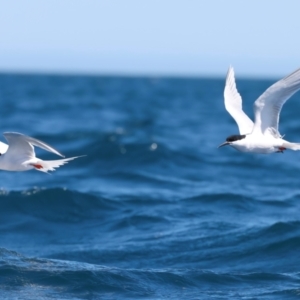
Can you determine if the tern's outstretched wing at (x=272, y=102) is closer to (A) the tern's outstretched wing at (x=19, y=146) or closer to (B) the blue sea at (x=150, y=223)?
(B) the blue sea at (x=150, y=223)

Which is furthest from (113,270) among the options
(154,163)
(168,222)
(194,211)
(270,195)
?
(154,163)

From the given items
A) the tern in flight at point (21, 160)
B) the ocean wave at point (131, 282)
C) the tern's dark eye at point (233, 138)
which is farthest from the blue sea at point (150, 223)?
the tern's dark eye at point (233, 138)

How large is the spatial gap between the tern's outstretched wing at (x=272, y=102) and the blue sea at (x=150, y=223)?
2336 mm

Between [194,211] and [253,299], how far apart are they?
679 cm

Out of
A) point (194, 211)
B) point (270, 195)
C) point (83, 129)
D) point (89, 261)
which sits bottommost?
point (89, 261)

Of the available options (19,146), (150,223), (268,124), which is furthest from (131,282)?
(150,223)

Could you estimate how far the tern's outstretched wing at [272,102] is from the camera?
1141cm

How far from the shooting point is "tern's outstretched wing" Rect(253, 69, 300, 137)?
1141cm

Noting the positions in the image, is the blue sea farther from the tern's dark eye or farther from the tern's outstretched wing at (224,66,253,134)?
the tern's outstretched wing at (224,66,253,134)

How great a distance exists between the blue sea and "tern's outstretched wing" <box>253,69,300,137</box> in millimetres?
2336

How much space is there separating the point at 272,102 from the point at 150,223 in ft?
19.7

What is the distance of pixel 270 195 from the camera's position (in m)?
21.0

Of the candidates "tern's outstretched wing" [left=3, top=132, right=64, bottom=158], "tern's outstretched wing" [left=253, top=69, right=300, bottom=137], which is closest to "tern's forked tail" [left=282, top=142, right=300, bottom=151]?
"tern's outstretched wing" [left=253, top=69, right=300, bottom=137]

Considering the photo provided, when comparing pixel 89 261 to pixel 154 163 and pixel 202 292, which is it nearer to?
pixel 202 292
